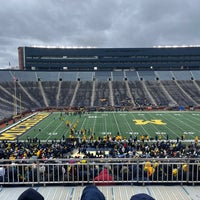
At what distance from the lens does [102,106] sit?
182 feet

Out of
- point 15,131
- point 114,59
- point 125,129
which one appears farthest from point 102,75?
point 15,131

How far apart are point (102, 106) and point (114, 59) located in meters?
29.9

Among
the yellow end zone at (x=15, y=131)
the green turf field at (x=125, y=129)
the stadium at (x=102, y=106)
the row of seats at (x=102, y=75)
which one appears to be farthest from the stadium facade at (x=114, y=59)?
the yellow end zone at (x=15, y=131)

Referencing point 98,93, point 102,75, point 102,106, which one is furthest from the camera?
point 102,75

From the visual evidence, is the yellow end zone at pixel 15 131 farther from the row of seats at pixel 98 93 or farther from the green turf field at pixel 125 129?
the row of seats at pixel 98 93

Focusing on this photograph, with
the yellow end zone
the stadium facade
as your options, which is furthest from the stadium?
the stadium facade

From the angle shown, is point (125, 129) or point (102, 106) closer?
point (125, 129)

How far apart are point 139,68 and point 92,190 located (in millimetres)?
79933

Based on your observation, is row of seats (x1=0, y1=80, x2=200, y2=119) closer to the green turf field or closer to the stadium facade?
the stadium facade

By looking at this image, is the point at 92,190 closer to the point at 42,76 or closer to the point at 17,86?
the point at 17,86

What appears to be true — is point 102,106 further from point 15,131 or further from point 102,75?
point 15,131

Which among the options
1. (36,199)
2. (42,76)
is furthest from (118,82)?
(36,199)

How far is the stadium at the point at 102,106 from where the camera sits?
60.9ft

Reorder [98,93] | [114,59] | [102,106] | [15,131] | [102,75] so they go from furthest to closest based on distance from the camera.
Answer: [114,59] < [102,75] < [98,93] < [102,106] < [15,131]
